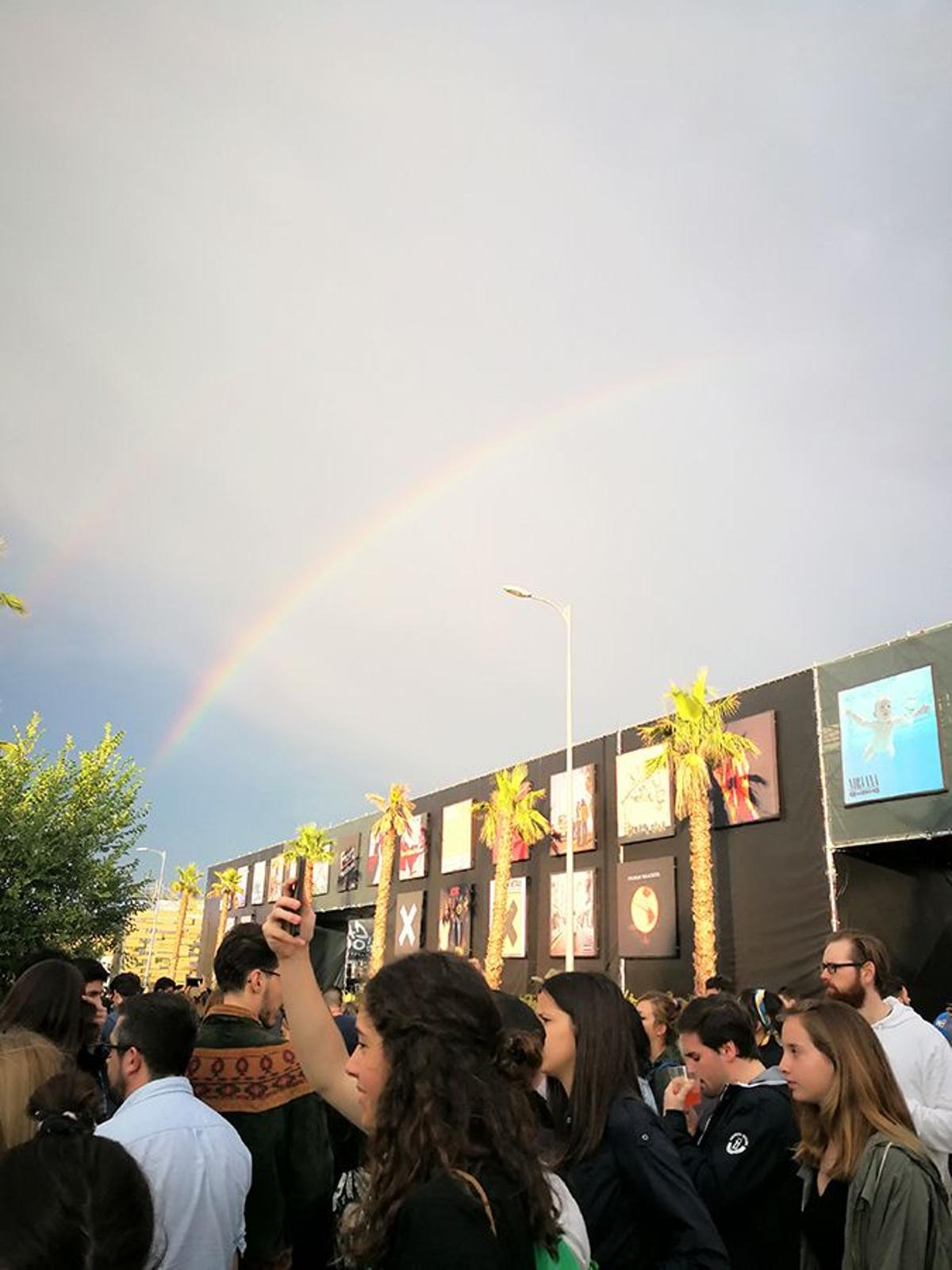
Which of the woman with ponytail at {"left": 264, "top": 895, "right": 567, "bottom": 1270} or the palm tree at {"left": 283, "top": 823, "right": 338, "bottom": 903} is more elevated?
the palm tree at {"left": 283, "top": 823, "right": 338, "bottom": 903}

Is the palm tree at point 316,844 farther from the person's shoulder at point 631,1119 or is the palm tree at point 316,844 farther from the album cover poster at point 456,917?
the person's shoulder at point 631,1119

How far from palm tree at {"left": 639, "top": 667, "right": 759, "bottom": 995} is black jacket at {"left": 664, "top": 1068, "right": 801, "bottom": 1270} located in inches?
874

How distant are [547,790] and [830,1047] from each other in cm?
3334

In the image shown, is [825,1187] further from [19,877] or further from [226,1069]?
[19,877]

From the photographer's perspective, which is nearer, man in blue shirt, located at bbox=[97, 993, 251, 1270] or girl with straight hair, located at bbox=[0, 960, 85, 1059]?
man in blue shirt, located at bbox=[97, 993, 251, 1270]

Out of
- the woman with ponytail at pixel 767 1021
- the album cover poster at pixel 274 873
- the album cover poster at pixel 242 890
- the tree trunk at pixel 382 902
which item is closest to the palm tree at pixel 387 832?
the tree trunk at pixel 382 902

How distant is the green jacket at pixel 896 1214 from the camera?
319 centimetres

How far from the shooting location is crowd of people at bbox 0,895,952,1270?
188cm

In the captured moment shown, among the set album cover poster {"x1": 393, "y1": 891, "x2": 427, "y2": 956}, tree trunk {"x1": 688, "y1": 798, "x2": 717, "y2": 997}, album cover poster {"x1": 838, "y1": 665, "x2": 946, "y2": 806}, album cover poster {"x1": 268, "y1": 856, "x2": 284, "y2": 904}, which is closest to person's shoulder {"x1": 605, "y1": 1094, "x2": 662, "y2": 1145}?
album cover poster {"x1": 838, "y1": 665, "x2": 946, "y2": 806}

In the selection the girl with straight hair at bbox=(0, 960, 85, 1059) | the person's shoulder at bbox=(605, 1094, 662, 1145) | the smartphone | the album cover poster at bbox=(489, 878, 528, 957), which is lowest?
the person's shoulder at bbox=(605, 1094, 662, 1145)

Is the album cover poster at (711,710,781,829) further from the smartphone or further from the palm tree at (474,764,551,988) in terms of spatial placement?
the smartphone

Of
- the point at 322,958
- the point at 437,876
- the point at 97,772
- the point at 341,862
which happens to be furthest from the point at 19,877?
the point at 341,862

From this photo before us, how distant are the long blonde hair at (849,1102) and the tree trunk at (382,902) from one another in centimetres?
4346

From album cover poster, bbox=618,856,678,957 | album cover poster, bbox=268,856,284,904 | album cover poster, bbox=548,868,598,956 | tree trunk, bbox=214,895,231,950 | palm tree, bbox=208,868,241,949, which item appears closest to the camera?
album cover poster, bbox=618,856,678,957
